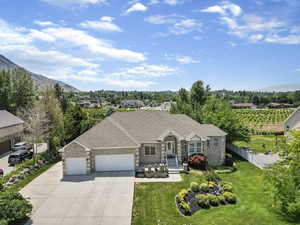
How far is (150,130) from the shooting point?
2691 cm

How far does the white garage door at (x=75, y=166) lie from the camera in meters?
22.1

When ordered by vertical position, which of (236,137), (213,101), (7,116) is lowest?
(236,137)

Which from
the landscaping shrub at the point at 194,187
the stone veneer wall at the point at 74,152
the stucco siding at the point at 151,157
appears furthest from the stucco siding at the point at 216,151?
the stone veneer wall at the point at 74,152

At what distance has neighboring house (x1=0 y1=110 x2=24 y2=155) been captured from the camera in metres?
32.8

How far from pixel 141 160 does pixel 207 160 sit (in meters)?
7.91

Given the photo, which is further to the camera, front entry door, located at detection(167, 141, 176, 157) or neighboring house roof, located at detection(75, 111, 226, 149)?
front entry door, located at detection(167, 141, 176, 157)

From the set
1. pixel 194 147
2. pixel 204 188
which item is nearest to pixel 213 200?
pixel 204 188

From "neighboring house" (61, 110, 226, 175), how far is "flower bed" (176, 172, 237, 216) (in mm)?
6563

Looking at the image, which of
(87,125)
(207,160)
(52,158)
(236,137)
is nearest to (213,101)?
(236,137)

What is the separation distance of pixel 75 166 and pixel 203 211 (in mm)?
13479

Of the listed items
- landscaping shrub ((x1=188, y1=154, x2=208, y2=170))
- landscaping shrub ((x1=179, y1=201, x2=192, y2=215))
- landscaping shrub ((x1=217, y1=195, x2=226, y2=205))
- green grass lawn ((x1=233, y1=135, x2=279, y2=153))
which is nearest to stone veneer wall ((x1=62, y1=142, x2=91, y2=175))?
landscaping shrub ((x1=179, y1=201, x2=192, y2=215))

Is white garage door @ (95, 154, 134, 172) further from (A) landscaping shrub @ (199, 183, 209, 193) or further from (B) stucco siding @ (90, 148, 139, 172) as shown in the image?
(A) landscaping shrub @ (199, 183, 209, 193)

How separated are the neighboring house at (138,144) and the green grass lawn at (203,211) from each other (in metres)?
4.69

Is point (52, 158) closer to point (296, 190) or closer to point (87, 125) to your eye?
point (87, 125)
